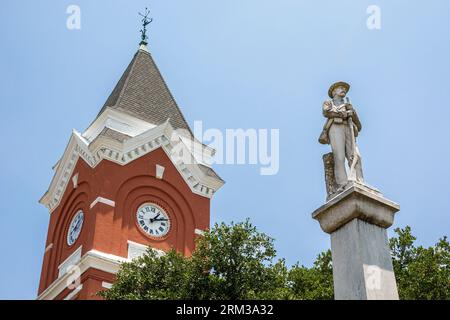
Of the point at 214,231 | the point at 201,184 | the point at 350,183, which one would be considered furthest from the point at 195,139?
the point at 350,183

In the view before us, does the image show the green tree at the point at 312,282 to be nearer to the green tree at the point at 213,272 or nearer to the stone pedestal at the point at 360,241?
the green tree at the point at 213,272

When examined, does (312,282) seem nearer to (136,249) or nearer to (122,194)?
(136,249)

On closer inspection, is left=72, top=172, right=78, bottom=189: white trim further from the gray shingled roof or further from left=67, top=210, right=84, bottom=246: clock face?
the gray shingled roof

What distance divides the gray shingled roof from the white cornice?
108 cm

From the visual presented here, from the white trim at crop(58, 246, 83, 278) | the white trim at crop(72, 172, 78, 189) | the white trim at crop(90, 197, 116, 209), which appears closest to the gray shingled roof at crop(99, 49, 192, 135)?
the white trim at crop(72, 172, 78, 189)

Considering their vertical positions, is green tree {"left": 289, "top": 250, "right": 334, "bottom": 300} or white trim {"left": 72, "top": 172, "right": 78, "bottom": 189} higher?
white trim {"left": 72, "top": 172, "right": 78, "bottom": 189}

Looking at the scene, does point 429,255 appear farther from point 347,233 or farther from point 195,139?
point 195,139

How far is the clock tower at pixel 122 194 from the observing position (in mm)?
24750

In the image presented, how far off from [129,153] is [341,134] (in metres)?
19.4

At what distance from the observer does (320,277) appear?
749 inches

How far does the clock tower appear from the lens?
2475cm

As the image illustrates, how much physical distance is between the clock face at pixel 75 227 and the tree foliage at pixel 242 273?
7.11 metres

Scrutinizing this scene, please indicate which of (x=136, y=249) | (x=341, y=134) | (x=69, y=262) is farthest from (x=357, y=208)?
(x=69, y=262)

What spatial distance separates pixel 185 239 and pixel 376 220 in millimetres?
19249
